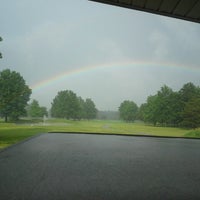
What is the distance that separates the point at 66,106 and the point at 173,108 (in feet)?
42.4

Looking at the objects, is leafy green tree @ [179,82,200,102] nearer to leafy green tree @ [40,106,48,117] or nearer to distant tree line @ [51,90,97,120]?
distant tree line @ [51,90,97,120]

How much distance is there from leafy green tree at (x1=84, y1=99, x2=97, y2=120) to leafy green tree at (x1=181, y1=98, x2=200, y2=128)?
12.0 metres

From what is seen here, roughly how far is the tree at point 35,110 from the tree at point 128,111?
10.4 metres

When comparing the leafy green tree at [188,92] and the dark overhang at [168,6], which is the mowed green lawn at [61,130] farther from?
the dark overhang at [168,6]

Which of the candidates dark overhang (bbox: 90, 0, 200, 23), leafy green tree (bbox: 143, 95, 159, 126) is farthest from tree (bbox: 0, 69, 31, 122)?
dark overhang (bbox: 90, 0, 200, 23)

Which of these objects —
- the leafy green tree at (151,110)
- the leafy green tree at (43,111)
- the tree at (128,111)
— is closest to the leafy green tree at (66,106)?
the leafy green tree at (43,111)

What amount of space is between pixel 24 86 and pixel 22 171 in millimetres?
15907

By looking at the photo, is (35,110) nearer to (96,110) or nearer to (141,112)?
(96,110)

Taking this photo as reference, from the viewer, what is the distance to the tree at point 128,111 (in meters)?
24.9

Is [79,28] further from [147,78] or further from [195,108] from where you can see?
[195,108]

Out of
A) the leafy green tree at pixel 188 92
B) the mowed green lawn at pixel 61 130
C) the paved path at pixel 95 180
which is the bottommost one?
the mowed green lawn at pixel 61 130

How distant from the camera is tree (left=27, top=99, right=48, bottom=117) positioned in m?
22.4

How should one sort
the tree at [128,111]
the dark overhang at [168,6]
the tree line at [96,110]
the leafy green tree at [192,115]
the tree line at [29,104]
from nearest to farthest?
the dark overhang at [168,6]
the tree line at [29,104]
the tree line at [96,110]
the leafy green tree at [192,115]
the tree at [128,111]

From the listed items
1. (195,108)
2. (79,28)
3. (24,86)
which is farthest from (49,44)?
(195,108)
